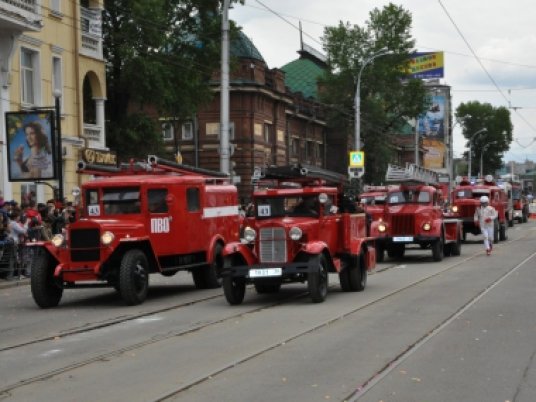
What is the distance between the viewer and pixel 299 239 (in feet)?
47.9

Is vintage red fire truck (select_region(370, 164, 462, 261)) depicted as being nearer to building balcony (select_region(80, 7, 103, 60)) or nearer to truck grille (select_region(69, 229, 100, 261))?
truck grille (select_region(69, 229, 100, 261))

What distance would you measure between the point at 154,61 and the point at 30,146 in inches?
498

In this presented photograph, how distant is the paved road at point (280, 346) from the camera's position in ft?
25.2

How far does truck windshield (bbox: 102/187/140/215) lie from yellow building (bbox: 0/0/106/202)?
346 inches

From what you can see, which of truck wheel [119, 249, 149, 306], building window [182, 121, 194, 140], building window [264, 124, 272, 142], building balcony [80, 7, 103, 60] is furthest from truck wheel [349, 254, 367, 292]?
building window [182, 121, 194, 140]

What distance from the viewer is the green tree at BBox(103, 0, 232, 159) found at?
35.2 metres

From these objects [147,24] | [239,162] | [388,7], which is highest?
[388,7]

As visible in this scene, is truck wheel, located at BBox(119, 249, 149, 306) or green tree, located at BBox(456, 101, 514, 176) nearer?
truck wheel, located at BBox(119, 249, 149, 306)

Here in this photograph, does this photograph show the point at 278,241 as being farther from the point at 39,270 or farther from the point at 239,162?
the point at 239,162

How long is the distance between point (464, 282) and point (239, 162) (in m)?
34.8

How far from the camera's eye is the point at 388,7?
214ft

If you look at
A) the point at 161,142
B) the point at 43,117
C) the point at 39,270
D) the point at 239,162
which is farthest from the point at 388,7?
the point at 39,270

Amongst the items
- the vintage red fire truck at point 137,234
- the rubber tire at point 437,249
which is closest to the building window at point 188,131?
the rubber tire at point 437,249

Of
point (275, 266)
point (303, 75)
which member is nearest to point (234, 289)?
point (275, 266)
